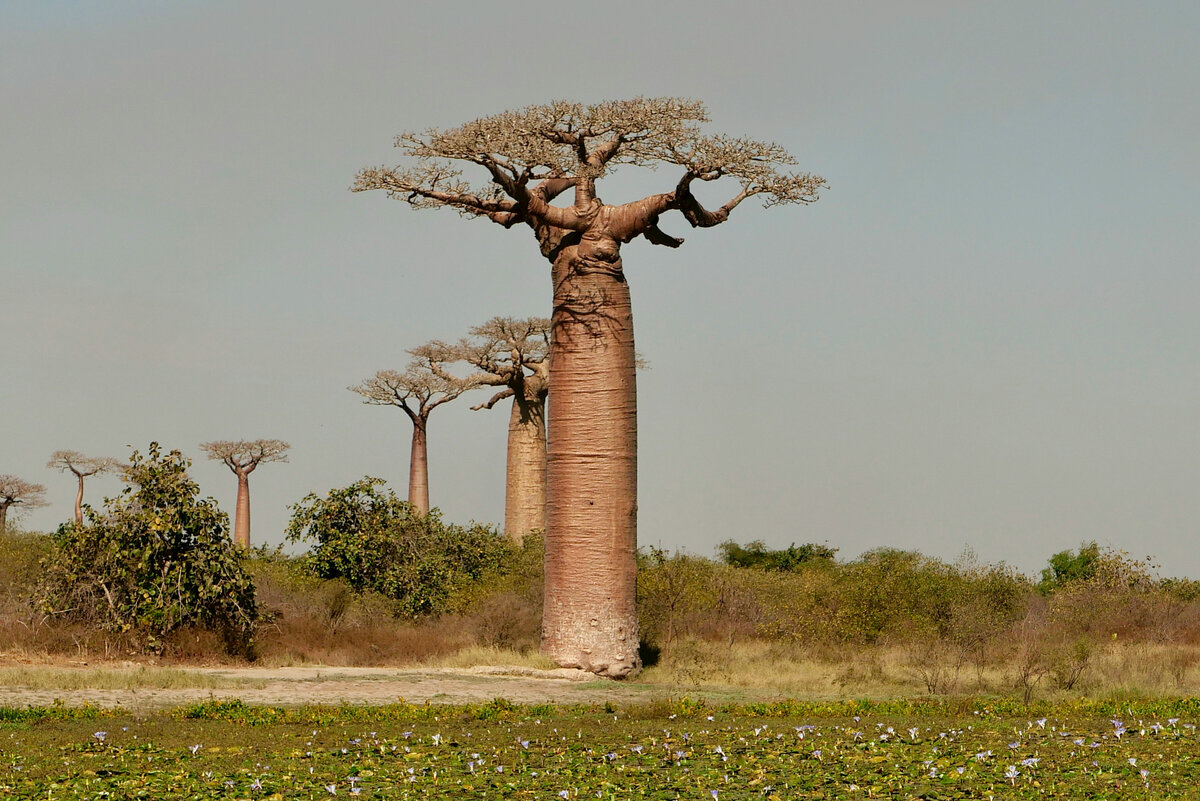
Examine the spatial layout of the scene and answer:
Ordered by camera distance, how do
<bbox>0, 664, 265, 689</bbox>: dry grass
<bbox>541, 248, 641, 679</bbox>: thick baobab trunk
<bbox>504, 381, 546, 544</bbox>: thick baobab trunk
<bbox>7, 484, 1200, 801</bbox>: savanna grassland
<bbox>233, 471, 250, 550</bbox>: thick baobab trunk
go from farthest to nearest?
<bbox>233, 471, 250, 550</bbox>: thick baobab trunk → <bbox>504, 381, 546, 544</bbox>: thick baobab trunk → <bbox>541, 248, 641, 679</bbox>: thick baobab trunk → <bbox>0, 664, 265, 689</bbox>: dry grass → <bbox>7, 484, 1200, 801</bbox>: savanna grassland

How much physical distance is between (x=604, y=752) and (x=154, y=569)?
8.71 metres

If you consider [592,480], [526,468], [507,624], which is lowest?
[507,624]

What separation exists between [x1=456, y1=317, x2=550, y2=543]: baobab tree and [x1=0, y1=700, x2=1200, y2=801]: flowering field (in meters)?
15.5

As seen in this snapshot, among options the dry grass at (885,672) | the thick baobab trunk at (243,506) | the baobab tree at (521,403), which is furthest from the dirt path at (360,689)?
the thick baobab trunk at (243,506)

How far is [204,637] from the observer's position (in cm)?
1434

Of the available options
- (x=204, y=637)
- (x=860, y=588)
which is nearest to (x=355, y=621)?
(x=204, y=637)

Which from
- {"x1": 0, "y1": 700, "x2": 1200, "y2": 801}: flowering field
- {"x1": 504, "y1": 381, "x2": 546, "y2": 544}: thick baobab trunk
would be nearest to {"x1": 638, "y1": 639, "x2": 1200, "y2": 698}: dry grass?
{"x1": 0, "y1": 700, "x2": 1200, "y2": 801}: flowering field

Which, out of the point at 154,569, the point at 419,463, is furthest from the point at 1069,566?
the point at 154,569

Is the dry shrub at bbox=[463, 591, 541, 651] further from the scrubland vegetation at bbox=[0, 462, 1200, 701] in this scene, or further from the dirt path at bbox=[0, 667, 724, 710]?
the dirt path at bbox=[0, 667, 724, 710]

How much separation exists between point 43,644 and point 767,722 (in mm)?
8750

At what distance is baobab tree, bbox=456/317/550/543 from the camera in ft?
83.7

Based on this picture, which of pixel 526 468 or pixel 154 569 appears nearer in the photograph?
pixel 154 569

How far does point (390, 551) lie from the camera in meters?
19.3

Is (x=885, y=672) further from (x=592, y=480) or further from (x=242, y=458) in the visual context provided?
(x=242, y=458)
